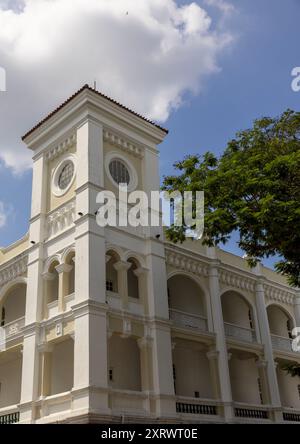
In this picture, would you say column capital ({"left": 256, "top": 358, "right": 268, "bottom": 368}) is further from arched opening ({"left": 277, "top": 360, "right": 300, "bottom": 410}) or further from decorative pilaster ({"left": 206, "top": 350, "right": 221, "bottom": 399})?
decorative pilaster ({"left": 206, "top": 350, "right": 221, "bottom": 399})

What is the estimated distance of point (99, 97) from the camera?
22266mm

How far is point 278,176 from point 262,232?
169cm

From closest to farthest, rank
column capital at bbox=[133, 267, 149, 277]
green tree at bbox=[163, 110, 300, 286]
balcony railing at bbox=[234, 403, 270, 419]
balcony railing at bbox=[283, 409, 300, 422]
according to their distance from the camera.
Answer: green tree at bbox=[163, 110, 300, 286], column capital at bbox=[133, 267, 149, 277], balcony railing at bbox=[234, 403, 270, 419], balcony railing at bbox=[283, 409, 300, 422]

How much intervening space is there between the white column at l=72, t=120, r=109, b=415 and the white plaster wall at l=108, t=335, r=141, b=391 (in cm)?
236

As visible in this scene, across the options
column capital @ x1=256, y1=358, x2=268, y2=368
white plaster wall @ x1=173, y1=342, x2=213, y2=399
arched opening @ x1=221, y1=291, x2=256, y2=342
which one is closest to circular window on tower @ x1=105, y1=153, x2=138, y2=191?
white plaster wall @ x1=173, y1=342, x2=213, y2=399

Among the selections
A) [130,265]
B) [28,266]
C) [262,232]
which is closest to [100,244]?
[130,265]

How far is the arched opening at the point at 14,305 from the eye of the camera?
24344 mm

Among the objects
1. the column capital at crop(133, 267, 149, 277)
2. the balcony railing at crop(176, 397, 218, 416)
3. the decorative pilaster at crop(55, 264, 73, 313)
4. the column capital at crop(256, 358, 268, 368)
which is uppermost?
the column capital at crop(133, 267, 149, 277)

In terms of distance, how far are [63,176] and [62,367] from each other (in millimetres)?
7579

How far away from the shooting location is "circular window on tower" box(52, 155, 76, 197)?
2227 centimetres

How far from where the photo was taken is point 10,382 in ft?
76.1

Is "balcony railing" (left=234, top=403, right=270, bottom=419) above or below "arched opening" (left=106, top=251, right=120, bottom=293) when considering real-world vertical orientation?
below

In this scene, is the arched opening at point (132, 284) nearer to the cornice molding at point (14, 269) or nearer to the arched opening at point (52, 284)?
the arched opening at point (52, 284)

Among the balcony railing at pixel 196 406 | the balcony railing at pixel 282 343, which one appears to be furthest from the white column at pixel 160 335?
the balcony railing at pixel 282 343
